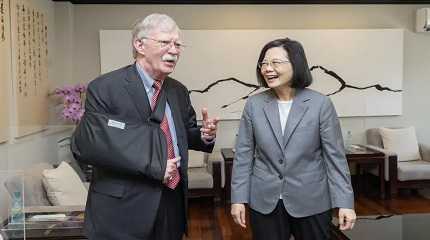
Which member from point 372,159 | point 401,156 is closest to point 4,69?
point 372,159

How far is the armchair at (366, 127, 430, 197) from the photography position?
4602 mm

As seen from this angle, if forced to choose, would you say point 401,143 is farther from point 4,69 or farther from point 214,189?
point 4,69

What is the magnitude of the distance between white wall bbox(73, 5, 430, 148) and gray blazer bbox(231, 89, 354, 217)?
11.4 feet

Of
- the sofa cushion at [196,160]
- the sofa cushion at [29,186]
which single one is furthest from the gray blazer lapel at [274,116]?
the sofa cushion at [196,160]

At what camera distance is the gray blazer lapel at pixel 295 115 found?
1.72 meters

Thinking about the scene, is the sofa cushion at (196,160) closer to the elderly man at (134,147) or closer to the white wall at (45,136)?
the white wall at (45,136)

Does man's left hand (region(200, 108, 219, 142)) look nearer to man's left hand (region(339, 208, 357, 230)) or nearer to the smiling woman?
the smiling woman

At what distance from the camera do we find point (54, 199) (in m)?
2.91

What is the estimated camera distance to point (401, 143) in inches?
200

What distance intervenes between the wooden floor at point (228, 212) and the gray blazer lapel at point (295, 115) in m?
2.04

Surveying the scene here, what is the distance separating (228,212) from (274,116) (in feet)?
9.02

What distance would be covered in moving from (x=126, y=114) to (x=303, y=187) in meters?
0.73

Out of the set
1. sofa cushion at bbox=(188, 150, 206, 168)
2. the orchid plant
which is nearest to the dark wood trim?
sofa cushion at bbox=(188, 150, 206, 168)

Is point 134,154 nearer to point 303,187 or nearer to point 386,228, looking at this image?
point 303,187
